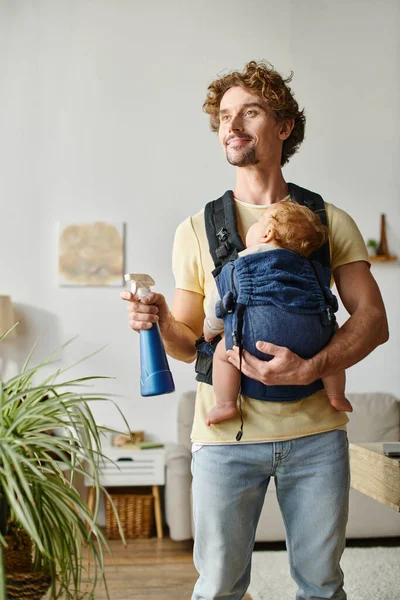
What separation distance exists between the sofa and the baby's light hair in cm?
249

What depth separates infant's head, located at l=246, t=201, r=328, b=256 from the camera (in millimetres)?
1731

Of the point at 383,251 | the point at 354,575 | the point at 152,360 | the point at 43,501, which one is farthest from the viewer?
the point at 383,251

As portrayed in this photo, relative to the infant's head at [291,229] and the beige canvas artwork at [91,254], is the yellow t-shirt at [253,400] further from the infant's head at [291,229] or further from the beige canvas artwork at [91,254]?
the beige canvas artwork at [91,254]

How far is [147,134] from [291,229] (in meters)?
3.45

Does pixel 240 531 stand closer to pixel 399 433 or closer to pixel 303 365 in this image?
pixel 303 365

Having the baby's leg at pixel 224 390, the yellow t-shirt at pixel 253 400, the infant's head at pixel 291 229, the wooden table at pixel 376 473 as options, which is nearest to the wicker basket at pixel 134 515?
the wooden table at pixel 376 473

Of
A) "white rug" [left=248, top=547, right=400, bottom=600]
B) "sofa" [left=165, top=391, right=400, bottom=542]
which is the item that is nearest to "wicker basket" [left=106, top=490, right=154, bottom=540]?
"sofa" [left=165, top=391, right=400, bottom=542]

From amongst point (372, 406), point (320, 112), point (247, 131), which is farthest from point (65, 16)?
point (247, 131)

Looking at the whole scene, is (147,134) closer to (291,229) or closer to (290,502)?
(291,229)

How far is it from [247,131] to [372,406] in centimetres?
307

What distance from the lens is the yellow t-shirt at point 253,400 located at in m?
1.70

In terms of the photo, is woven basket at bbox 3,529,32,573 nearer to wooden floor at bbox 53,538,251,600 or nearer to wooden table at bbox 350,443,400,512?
wooden table at bbox 350,443,400,512

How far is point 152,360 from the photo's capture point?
5.50ft

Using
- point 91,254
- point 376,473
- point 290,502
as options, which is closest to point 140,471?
point 91,254
